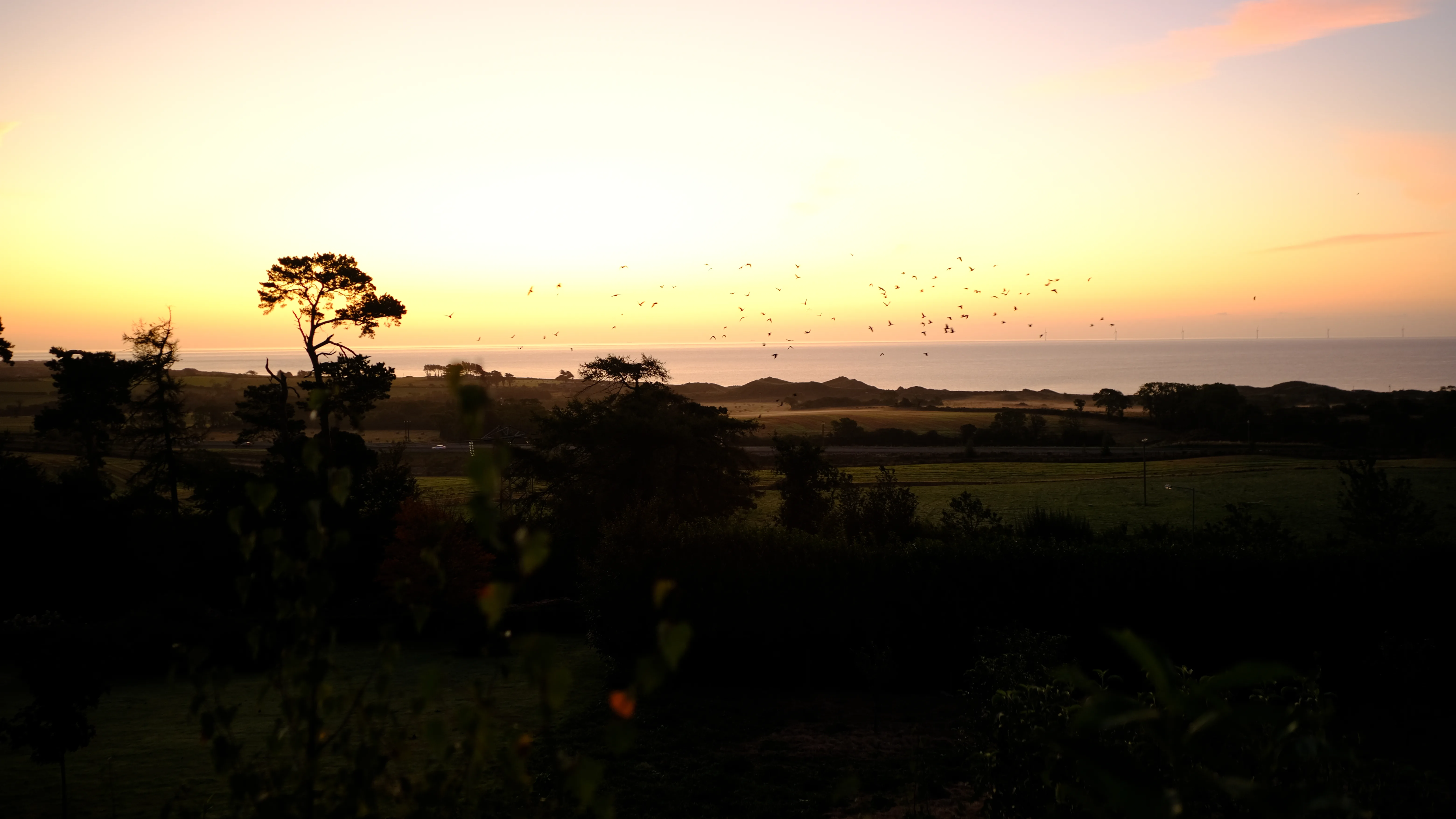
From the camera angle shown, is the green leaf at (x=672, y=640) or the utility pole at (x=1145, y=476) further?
the utility pole at (x=1145, y=476)

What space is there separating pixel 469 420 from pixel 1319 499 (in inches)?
1875

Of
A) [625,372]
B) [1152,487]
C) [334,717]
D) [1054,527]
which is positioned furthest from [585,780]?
[1152,487]

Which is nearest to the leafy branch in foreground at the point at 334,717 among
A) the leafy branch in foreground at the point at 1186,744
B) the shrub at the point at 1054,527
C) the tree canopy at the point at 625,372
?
the leafy branch in foreground at the point at 1186,744

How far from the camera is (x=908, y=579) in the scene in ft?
60.4

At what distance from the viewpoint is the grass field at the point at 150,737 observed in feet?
40.0

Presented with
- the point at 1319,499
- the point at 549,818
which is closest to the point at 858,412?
the point at 1319,499

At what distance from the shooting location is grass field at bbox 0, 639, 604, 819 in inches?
480

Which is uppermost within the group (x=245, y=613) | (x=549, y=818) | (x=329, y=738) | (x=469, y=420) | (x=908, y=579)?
(x=469, y=420)

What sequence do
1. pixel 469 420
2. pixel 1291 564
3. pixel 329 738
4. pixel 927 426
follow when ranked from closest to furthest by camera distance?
pixel 469 420, pixel 329 738, pixel 1291 564, pixel 927 426

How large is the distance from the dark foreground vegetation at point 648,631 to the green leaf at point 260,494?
0.05ft

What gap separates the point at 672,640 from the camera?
5.83 feet

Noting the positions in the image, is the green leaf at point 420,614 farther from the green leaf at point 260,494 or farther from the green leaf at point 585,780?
the green leaf at point 585,780

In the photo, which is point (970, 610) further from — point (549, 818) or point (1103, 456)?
point (1103, 456)

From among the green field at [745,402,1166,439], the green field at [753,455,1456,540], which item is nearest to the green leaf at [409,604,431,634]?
the green field at [753,455,1456,540]
